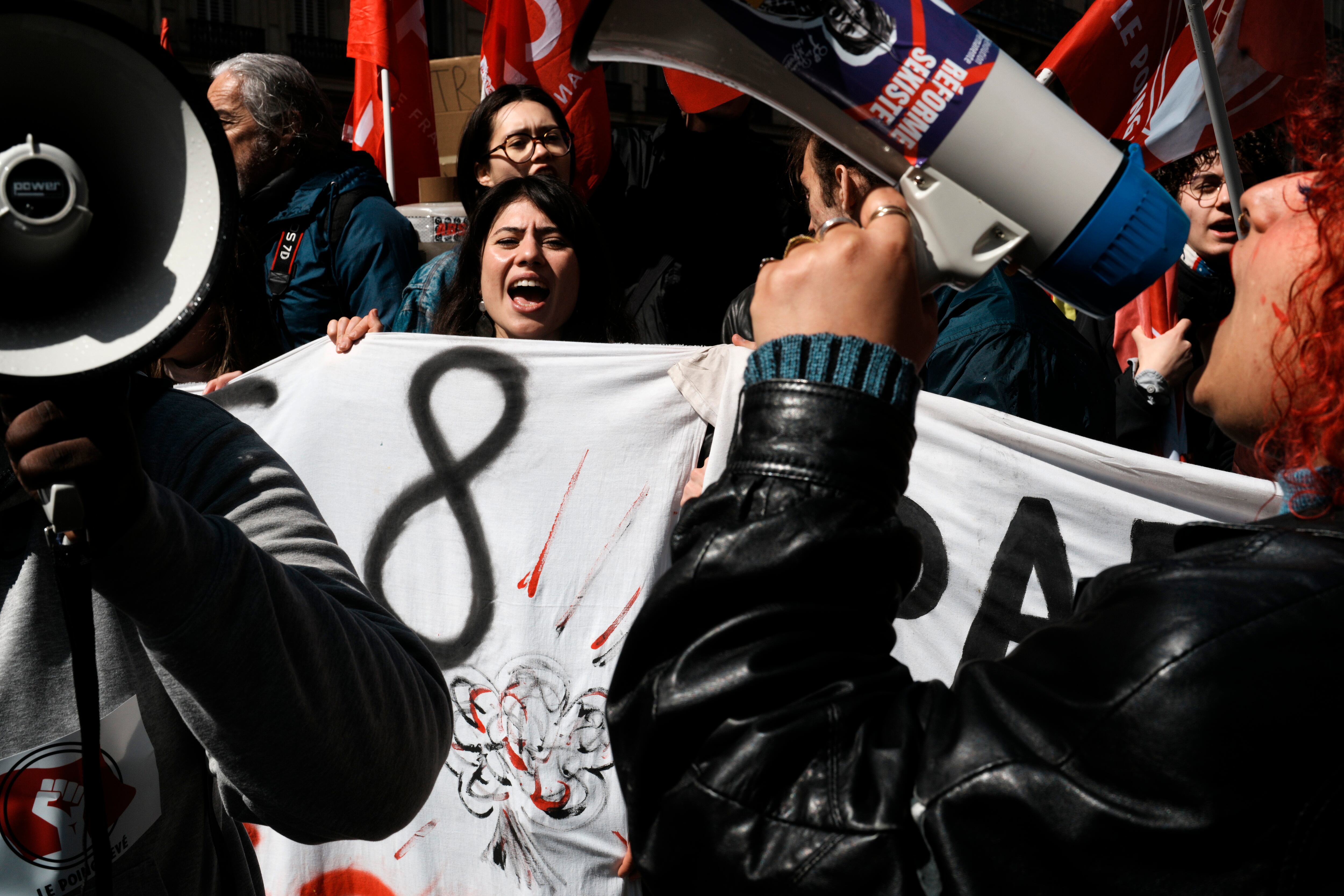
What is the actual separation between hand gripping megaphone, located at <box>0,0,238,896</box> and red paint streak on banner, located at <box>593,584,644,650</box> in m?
1.37

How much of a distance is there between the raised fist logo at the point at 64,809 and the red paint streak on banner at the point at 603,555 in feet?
4.19

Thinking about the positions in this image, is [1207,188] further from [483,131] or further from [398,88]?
[398,88]

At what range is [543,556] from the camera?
2.33m

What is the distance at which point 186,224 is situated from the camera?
2.94 ft

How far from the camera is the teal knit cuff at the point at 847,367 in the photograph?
89 cm

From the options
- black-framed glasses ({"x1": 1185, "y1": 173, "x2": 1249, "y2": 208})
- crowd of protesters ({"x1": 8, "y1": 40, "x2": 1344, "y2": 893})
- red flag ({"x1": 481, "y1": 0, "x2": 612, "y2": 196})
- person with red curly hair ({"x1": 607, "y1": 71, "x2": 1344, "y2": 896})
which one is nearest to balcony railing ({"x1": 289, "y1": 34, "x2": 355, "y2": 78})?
red flag ({"x1": 481, "y1": 0, "x2": 612, "y2": 196})

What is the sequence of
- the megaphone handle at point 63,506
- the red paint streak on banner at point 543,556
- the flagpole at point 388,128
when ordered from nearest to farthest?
the megaphone handle at point 63,506 → the red paint streak on banner at point 543,556 → the flagpole at point 388,128

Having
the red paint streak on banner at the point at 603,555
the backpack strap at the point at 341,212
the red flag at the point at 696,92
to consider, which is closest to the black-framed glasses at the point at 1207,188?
the red flag at the point at 696,92

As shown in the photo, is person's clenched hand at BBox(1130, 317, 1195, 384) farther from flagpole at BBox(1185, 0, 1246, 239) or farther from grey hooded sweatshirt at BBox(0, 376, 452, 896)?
grey hooded sweatshirt at BBox(0, 376, 452, 896)

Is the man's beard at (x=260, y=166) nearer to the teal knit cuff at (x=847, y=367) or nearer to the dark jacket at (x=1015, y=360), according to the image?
the dark jacket at (x=1015, y=360)

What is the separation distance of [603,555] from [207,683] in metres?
1.40

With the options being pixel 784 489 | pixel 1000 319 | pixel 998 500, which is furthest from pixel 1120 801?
pixel 1000 319

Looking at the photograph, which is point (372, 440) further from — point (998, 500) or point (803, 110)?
point (803, 110)

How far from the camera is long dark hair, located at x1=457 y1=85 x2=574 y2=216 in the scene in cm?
344
